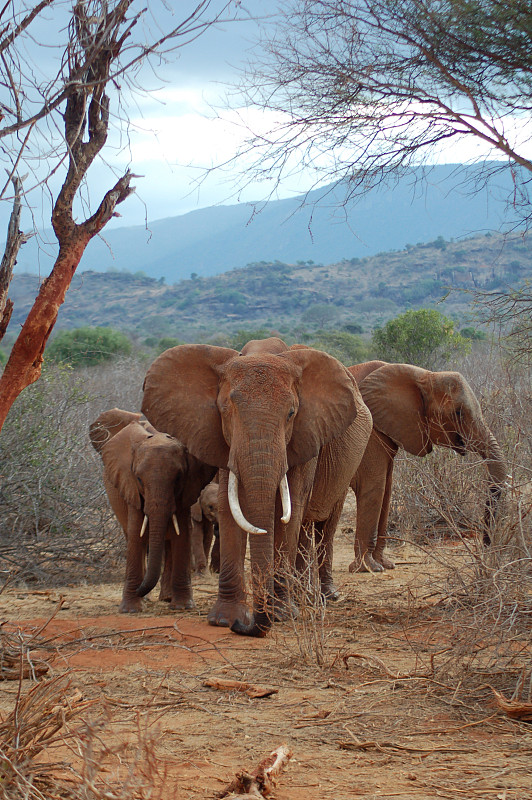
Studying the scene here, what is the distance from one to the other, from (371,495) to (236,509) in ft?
13.4

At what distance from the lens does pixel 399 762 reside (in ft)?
12.4

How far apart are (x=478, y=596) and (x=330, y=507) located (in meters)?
3.67

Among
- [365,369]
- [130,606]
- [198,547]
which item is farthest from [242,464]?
[365,369]

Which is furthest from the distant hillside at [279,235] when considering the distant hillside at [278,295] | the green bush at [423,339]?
the green bush at [423,339]

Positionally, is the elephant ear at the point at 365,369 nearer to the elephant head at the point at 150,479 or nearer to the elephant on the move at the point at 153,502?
the elephant on the move at the point at 153,502

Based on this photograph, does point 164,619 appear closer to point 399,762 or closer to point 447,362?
point 399,762

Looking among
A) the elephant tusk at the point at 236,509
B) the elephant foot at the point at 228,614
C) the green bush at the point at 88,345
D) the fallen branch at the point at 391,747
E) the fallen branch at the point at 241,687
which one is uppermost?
the green bush at the point at 88,345

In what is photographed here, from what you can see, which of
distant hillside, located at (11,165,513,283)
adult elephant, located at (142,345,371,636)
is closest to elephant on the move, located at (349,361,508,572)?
adult elephant, located at (142,345,371,636)

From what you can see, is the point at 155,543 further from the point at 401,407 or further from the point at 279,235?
the point at 279,235

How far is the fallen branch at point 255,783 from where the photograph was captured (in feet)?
11.1

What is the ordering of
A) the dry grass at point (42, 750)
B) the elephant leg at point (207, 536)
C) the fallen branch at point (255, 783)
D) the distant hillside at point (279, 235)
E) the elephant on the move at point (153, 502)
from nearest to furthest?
the dry grass at point (42, 750), the fallen branch at point (255, 783), the elephant on the move at point (153, 502), the elephant leg at point (207, 536), the distant hillside at point (279, 235)

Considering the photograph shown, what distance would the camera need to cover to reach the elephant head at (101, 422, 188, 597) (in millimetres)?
7426

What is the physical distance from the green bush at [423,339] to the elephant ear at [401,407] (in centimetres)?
1188

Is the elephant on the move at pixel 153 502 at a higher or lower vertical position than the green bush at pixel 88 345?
lower
